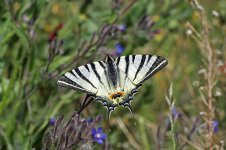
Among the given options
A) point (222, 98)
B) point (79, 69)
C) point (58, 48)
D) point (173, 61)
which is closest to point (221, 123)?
point (222, 98)

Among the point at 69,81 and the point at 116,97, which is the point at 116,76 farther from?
the point at 69,81

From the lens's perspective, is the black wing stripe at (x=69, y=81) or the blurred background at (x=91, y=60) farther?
the blurred background at (x=91, y=60)

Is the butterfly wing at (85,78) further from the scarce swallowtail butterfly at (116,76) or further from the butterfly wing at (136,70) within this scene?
the butterfly wing at (136,70)

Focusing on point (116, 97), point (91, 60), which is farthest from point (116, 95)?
point (91, 60)

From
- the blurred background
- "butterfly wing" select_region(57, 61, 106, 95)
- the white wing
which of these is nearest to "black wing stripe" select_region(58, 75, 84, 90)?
"butterfly wing" select_region(57, 61, 106, 95)

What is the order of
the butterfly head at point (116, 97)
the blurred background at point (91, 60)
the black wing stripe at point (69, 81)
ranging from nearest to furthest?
the black wing stripe at point (69, 81) → the butterfly head at point (116, 97) → the blurred background at point (91, 60)

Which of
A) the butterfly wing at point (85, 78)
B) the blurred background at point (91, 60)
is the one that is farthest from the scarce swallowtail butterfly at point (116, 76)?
the blurred background at point (91, 60)

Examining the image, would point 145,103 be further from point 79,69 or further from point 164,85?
point 79,69
